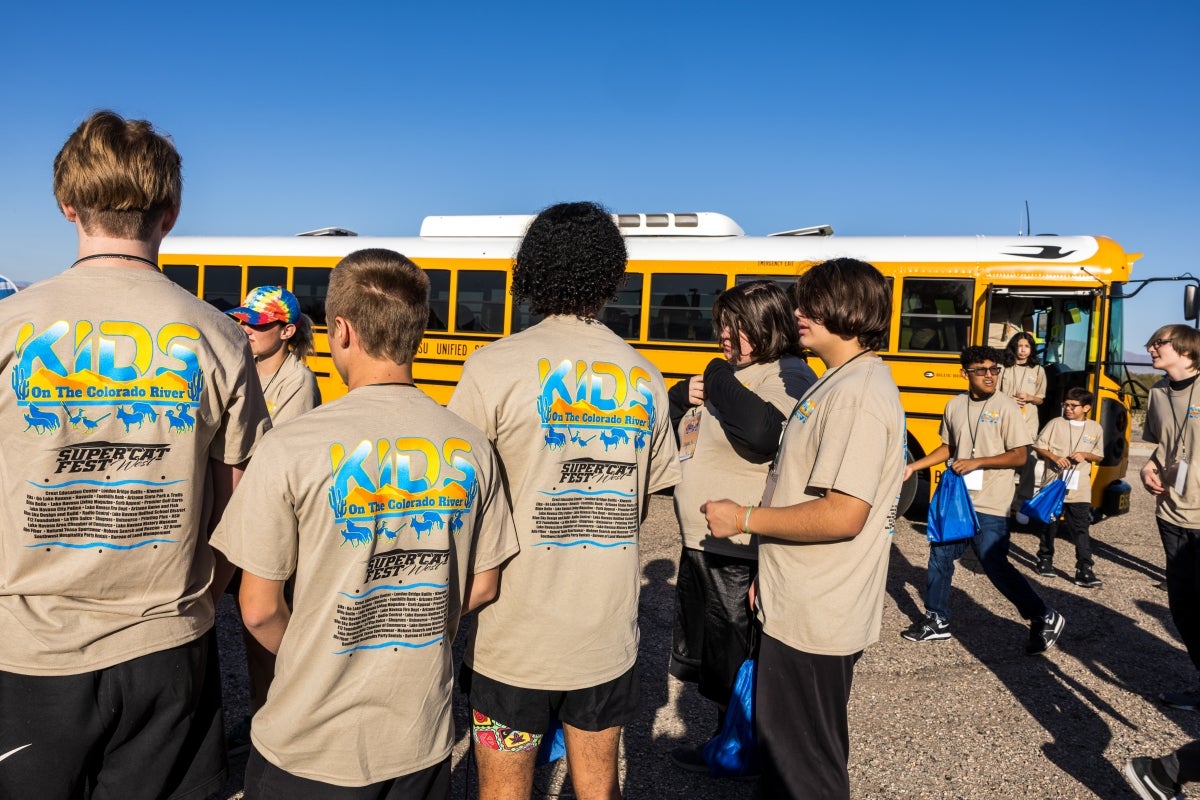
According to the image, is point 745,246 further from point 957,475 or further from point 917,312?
point 957,475

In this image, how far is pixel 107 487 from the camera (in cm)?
168

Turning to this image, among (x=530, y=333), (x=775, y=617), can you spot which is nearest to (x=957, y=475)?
(x=775, y=617)

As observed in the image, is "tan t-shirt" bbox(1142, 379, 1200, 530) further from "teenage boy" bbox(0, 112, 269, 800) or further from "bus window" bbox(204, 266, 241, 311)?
"bus window" bbox(204, 266, 241, 311)

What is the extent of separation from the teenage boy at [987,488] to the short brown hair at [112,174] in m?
4.53

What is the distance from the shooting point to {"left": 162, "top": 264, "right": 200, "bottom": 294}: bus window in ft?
34.6

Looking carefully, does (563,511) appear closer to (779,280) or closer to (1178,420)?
(1178,420)

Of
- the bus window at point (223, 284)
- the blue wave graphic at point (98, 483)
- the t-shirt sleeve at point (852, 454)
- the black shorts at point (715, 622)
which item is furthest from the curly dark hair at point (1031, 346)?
the bus window at point (223, 284)

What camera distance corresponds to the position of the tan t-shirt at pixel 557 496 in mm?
Result: 1949

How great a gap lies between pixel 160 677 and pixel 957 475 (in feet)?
14.6

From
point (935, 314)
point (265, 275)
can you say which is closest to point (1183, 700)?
point (935, 314)

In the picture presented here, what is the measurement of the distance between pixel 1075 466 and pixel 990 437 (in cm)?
239

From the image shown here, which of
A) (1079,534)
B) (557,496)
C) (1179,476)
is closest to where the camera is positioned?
→ (557,496)

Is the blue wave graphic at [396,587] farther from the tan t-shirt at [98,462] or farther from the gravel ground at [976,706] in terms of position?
the gravel ground at [976,706]

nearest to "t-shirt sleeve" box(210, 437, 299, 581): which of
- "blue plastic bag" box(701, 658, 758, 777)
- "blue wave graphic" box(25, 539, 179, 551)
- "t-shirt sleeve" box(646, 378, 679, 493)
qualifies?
"blue wave graphic" box(25, 539, 179, 551)
